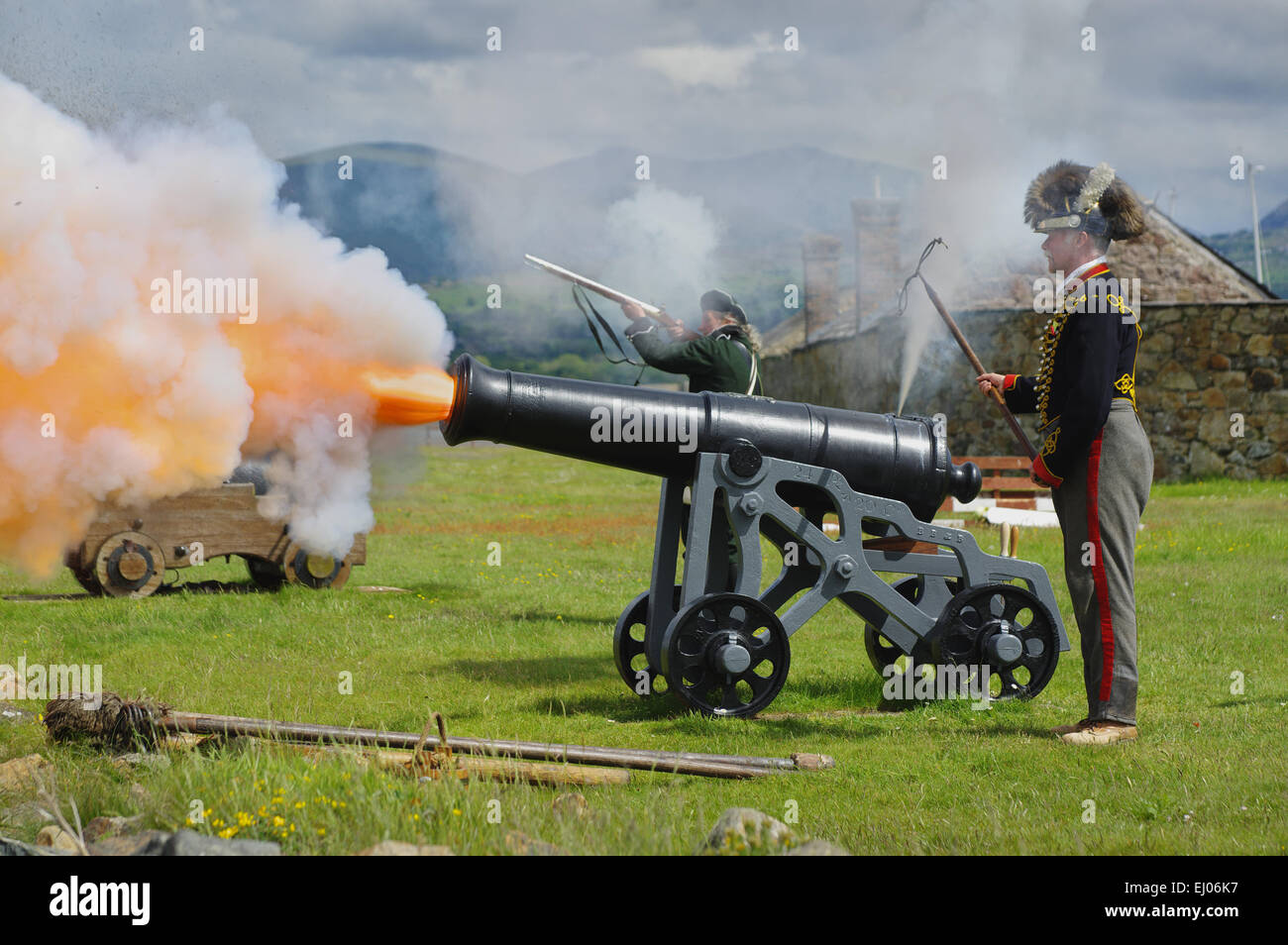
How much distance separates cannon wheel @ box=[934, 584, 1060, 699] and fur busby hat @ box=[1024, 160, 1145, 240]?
1.97 metres

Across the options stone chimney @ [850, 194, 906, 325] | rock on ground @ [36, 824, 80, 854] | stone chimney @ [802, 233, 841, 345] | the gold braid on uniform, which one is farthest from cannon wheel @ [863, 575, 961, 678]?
stone chimney @ [802, 233, 841, 345]

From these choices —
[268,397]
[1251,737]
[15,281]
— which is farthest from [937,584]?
[15,281]

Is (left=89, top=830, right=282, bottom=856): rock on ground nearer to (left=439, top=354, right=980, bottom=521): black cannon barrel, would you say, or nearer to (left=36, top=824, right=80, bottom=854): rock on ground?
(left=36, top=824, right=80, bottom=854): rock on ground

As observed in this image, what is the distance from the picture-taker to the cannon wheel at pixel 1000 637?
22.7ft

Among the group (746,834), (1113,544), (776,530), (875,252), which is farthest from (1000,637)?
(875,252)

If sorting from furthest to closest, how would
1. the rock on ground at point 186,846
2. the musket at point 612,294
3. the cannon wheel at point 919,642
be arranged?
the musket at point 612,294
the cannon wheel at point 919,642
the rock on ground at point 186,846

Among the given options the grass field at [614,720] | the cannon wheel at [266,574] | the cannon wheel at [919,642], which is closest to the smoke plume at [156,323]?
the grass field at [614,720]

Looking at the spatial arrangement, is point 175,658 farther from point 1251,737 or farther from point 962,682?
point 1251,737

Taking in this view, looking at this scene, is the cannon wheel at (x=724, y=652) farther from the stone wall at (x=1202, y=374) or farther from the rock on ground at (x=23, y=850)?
the stone wall at (x=1202, y=374)

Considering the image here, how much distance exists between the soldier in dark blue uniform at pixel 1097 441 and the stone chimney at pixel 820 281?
26753 millimetres

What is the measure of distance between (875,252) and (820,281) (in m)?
5.25

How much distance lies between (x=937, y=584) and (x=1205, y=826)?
2.63m

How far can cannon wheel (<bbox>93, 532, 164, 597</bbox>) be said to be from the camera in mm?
11016

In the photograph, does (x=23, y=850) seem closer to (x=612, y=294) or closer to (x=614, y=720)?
(x=614, y=720)
